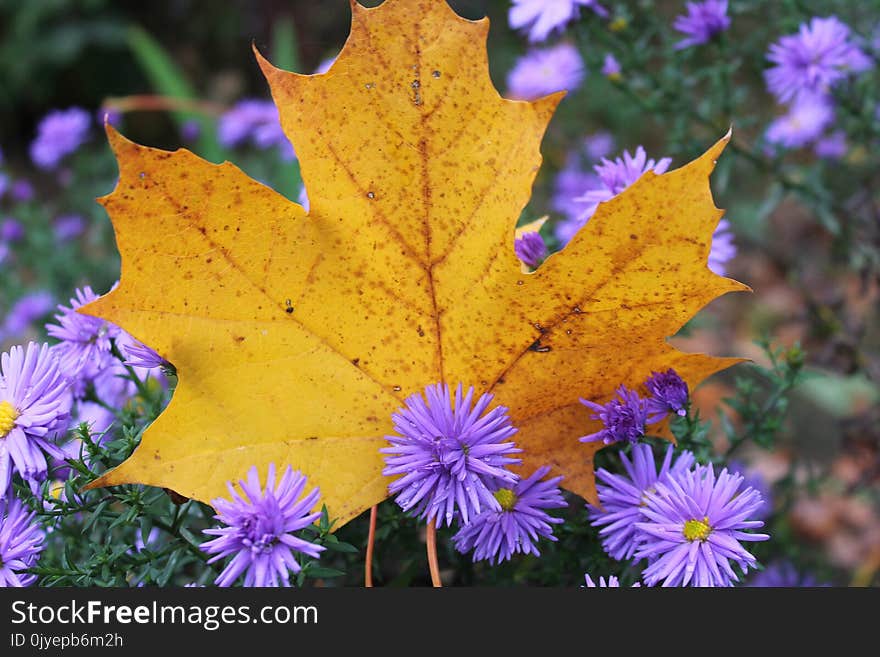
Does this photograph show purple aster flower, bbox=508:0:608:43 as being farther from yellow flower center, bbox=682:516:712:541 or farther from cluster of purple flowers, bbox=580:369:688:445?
yellow flower center, bbox=682:516:712:541

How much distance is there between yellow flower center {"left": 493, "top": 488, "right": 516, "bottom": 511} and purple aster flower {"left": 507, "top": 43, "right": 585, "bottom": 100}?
1.08m

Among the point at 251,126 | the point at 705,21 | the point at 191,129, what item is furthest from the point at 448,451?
the point at 191,129

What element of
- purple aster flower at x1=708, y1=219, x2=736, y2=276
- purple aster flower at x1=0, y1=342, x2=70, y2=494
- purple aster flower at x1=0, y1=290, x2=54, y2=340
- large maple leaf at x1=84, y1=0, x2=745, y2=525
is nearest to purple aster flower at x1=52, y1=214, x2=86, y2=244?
purple aster flower at x1=0, y1=290, x2=54, y2=340

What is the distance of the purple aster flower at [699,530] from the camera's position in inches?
26.3

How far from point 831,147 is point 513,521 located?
1377 millimetres

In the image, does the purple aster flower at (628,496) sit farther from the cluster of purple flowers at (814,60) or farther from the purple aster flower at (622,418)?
the cluster of purple flowers at (814,60)

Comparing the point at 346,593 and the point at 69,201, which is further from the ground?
the point at 69,201

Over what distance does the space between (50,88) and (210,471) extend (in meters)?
3.83

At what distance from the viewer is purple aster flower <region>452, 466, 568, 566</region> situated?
27.8 inches

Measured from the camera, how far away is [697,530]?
677 millimetres

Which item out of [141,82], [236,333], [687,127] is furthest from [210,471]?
[141,82]

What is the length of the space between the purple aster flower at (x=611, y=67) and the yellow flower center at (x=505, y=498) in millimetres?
881

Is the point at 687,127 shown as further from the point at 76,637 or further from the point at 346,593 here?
the point at 76,637

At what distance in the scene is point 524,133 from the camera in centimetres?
71
